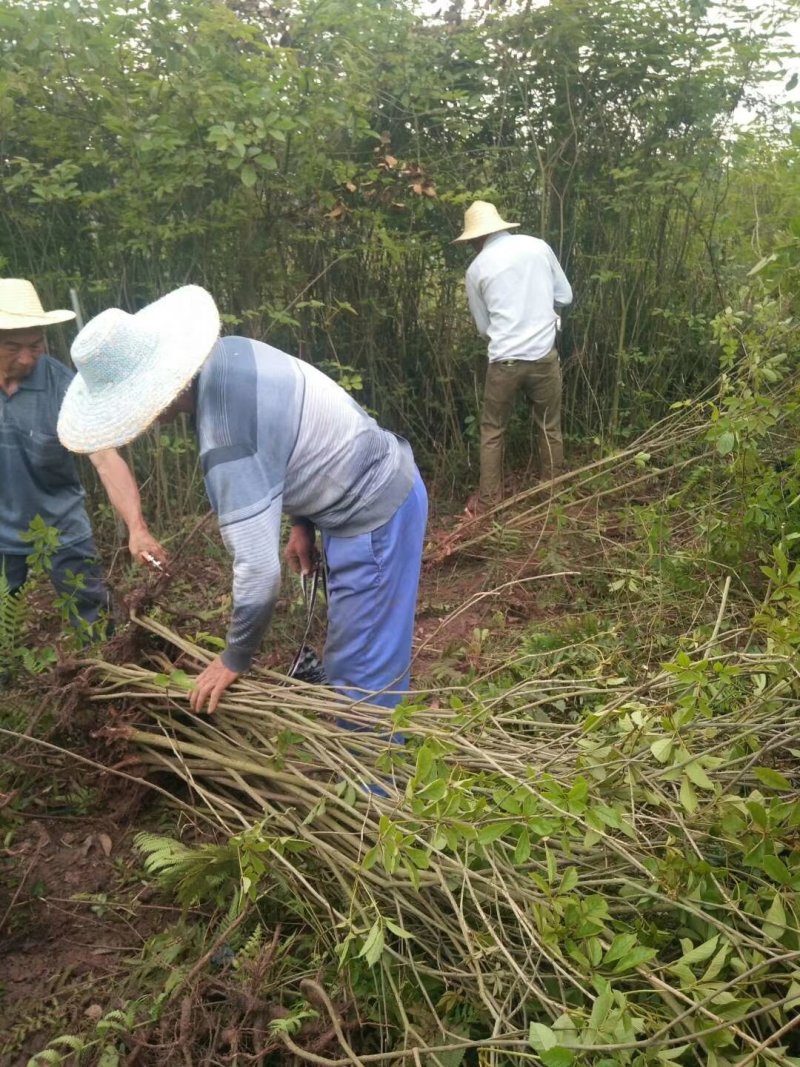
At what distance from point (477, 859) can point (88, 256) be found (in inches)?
159

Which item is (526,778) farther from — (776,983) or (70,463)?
(70,463)

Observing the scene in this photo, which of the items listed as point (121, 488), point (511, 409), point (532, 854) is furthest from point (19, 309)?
point (511, 409)

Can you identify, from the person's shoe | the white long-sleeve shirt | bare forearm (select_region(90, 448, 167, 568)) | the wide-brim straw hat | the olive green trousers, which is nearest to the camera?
the wide-brim straw hat

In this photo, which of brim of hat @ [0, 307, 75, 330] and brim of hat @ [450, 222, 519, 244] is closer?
brim of hat @ [0, 307, 75, 330]

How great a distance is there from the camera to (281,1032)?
1633 millimetres

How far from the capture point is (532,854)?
171 cm

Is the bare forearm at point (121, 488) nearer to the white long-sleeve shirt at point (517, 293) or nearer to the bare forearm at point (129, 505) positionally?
the bare forearm at point (129, 505)

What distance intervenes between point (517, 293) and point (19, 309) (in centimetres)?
310

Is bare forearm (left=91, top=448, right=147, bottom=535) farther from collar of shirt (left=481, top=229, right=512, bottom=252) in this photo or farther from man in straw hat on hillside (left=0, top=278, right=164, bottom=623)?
collar of shirt (left=481, top=229, right=512, bottom=252)

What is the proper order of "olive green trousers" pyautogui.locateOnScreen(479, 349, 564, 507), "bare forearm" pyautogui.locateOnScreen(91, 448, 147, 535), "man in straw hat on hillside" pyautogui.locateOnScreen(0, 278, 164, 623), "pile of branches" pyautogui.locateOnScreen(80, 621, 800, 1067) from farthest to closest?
"olive green trousers" pyautogui.locateOnScreen(479, 349, 564, 507), "man in straw hat on hillside" pyautogui.locateOnScreen(0, 278, 164, 623), "bare forearm" pyautogui.locateOnScreen(91, 448, 147, 535), "pile of branches" pyautogui.locateOnScreen(80, 621, 800, 1067)

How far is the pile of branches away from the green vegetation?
1 cm

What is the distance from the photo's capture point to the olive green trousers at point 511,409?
531 centimetres

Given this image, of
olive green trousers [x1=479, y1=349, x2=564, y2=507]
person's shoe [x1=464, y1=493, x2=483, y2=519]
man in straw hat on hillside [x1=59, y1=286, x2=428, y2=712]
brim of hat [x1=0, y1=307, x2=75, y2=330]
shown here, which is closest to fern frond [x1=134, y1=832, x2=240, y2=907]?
man in straw hat on hillside [x1=59, y1=286, x2=428, y2=712]

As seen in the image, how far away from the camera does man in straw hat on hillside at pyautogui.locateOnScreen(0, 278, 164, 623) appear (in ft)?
9.42
